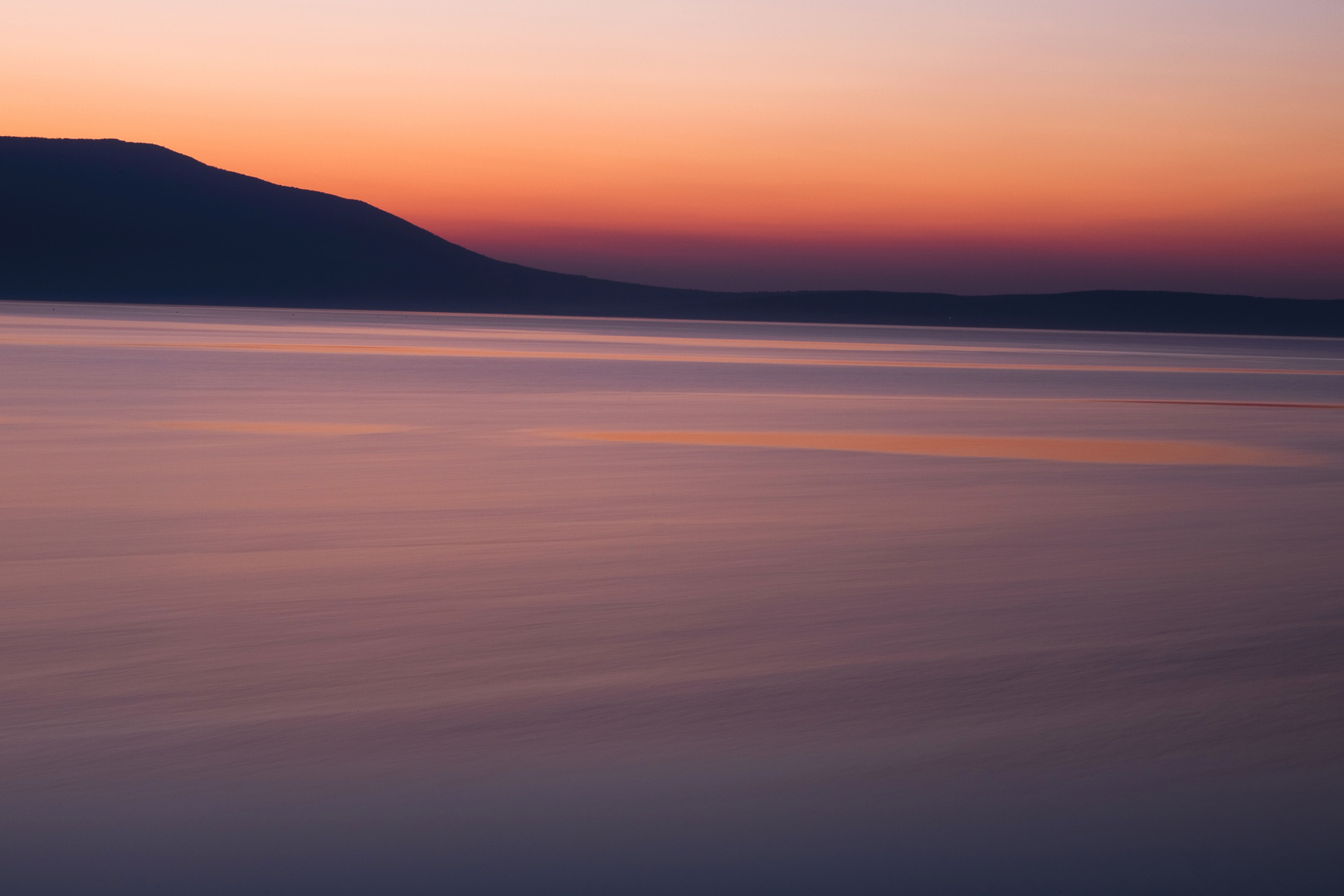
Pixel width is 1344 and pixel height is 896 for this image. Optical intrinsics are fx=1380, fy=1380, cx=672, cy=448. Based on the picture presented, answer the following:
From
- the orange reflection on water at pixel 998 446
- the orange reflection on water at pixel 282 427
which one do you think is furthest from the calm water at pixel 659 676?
the orange reflection on water at pixel 282 427

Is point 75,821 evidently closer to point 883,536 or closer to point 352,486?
point 883,536

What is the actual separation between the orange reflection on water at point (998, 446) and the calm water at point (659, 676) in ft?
3.82

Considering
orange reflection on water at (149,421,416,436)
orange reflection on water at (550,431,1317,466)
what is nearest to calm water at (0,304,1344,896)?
orange reflection on water at (550,431,1317,466)

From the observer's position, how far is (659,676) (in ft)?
12.5

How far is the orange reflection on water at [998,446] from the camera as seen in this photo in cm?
1016

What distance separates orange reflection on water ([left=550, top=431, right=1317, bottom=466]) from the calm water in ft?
3.82

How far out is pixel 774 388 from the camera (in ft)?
63.6

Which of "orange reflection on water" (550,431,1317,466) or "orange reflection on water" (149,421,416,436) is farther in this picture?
"orange reflection on water" (149,421,416,436)

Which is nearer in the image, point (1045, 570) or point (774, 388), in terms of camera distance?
point (1045, 570)

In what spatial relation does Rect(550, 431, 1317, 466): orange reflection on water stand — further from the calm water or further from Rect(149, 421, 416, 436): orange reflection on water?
Rect(149, 421, 416, 436): orange reflection on water

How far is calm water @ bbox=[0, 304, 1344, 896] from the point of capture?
2.67m

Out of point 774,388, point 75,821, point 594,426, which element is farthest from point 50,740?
point 774,388

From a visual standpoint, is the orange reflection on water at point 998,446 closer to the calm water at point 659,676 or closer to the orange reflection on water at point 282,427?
the calm water at point 659,676

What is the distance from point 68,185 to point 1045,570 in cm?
18961
